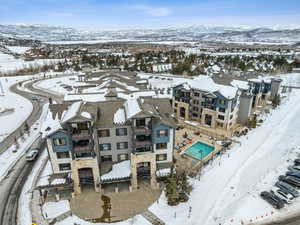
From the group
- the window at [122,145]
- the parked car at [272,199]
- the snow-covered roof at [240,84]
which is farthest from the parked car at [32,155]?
the snow-covered roof at [240,84]

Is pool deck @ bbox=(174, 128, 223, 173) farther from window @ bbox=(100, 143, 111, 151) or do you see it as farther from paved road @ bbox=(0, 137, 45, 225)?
paved road @ bbox=(0, 137, 45, 225)

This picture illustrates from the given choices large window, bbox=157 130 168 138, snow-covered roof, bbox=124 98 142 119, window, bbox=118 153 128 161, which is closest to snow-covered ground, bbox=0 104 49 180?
window, bbox=118 153 128 161

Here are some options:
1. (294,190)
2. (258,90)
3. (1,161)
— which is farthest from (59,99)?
(294,190)

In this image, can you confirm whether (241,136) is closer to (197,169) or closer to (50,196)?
(197,169)

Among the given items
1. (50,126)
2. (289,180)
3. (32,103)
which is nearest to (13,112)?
(32,103)

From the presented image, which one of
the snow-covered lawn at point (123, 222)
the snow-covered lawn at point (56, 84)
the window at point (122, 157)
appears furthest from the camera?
the snow-covered lawn at point (56, 84)

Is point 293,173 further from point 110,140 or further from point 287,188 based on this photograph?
point 110,140

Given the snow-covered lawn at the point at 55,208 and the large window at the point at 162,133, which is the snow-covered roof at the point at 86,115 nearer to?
the large window at the point at 162,133
